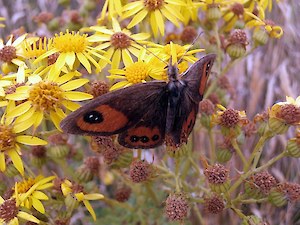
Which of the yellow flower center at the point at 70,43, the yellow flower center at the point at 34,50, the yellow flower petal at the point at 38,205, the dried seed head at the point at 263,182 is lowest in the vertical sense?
the yellow flower petal at the point at 38,205

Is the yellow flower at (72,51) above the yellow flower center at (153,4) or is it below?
below

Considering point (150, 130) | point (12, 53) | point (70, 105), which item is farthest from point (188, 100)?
point (12, 53)

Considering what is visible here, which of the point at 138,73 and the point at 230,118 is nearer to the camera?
the point at 138,73

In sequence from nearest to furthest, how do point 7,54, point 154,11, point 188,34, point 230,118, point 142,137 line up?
point 142,137
point 230,118
point 7,54
point 154,11
point 188,34

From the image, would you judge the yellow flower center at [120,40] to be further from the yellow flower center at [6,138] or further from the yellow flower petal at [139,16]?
the yellow flower center at [6,138]

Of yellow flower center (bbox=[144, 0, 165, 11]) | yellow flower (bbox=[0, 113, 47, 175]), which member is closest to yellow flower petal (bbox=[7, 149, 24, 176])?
yellow flower (bbox=[0, 113, 47, 175])

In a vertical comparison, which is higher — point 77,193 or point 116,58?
point 116,58

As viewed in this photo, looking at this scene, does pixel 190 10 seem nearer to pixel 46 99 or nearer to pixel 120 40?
pixel 120 40

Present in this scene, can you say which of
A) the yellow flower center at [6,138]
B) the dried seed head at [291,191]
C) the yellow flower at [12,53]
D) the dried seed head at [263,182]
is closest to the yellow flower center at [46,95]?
the yellow flower center at [6,138]
